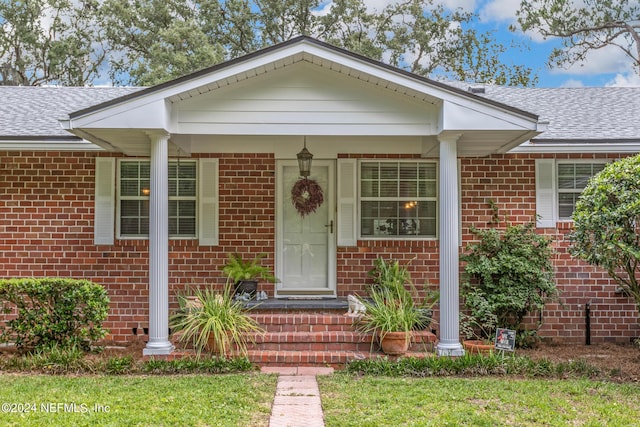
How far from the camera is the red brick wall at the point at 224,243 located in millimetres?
8477

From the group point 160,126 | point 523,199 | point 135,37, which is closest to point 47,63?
point 135,37

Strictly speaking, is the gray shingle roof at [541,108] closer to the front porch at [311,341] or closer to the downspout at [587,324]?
the downspout at [587,324]

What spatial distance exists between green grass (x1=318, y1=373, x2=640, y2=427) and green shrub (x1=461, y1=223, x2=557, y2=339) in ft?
Answer: 5.60

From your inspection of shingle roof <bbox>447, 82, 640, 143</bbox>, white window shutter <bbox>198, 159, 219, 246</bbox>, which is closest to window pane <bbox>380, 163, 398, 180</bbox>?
shingle roof <bbox>447, 82, 640, 143</bbox>

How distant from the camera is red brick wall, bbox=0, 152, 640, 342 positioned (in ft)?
27.8

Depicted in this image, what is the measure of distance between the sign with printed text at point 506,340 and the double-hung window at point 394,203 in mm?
2381

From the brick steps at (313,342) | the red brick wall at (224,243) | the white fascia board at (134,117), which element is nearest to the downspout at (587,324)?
the red brick wall at (224,243)

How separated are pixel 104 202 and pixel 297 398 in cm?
476

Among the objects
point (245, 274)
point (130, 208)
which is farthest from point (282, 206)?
point (130, 208)

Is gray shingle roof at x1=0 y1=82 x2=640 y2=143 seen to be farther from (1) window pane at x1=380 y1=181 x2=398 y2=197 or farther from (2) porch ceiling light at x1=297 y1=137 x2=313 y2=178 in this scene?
(2) porch ceiling light at x1=297 y1=137 x2=313 y2=178

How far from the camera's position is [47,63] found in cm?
2303

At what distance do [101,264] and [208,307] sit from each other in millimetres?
2641

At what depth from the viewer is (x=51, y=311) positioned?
6992 millimetres

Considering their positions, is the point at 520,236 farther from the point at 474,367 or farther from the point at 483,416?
the point at 483,416
